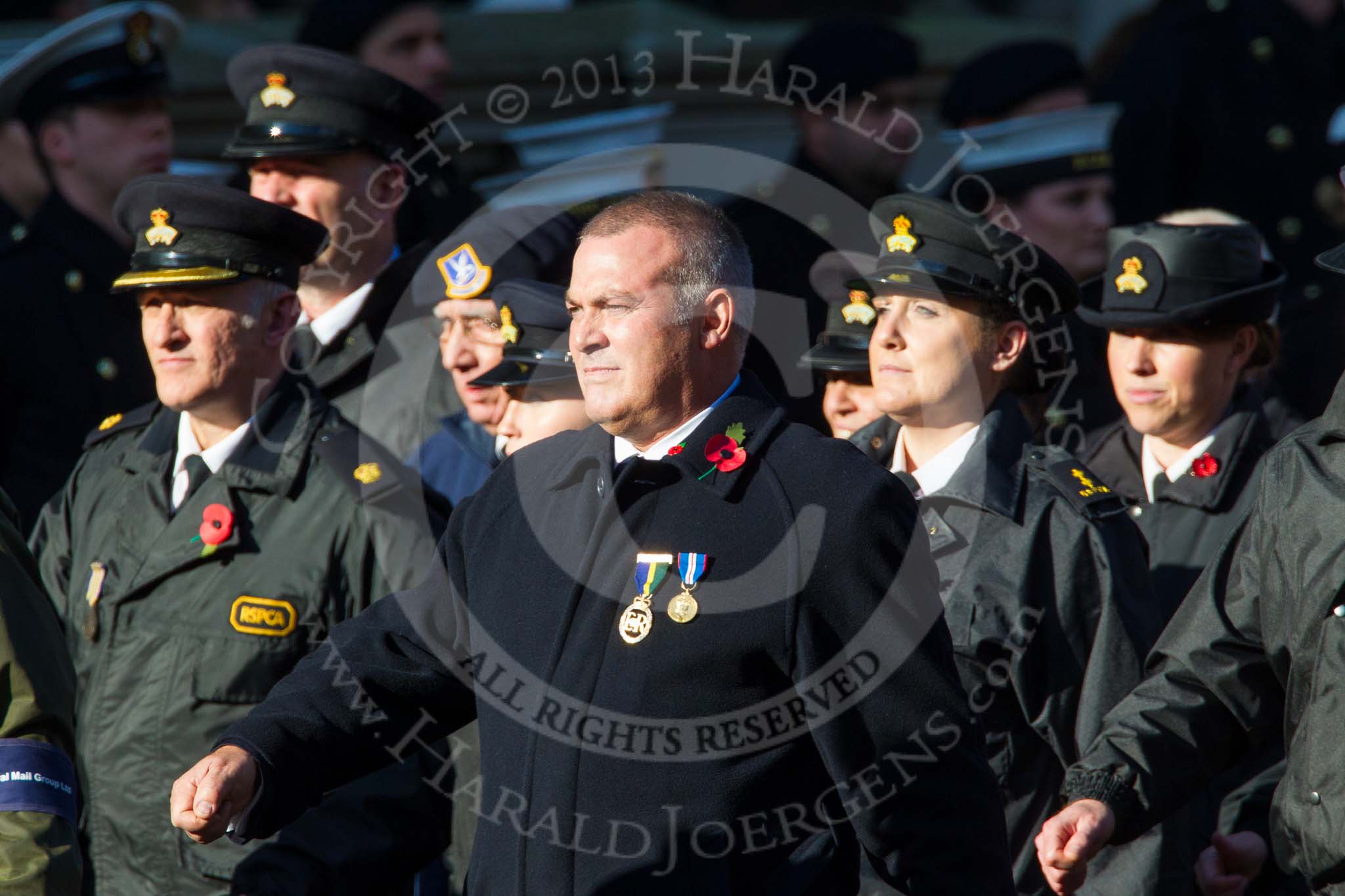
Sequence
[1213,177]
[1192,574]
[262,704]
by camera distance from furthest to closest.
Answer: [1213,177], [1192,574], [262,704]

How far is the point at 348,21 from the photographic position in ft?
24.2

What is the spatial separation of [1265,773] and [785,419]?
6.06 ft

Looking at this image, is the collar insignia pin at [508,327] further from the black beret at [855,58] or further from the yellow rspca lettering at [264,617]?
the black beret at [855,58]

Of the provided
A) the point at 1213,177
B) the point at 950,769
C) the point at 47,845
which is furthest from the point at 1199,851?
the point at 1213,177

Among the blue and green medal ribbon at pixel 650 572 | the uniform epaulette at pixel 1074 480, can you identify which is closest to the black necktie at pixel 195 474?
the blue and green medal ribbon at pixel 650 572

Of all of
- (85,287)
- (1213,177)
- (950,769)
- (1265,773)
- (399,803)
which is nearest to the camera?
(950,769)

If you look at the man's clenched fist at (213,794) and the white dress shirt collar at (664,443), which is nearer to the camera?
the man's clenched fist at (213,794)

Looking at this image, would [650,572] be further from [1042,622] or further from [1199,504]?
[1199,504]

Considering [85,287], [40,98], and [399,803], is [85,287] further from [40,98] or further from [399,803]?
[399,803]

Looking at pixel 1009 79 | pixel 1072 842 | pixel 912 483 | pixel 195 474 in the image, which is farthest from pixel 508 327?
pixel 1009 79

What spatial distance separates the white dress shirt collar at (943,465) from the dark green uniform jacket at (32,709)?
206 centimetres

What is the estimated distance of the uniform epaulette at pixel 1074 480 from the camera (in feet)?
14.6

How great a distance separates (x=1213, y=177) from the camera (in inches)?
303

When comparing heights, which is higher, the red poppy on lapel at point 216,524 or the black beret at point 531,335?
the black beret at point 531,335
